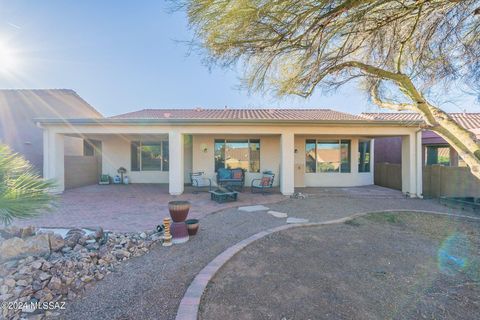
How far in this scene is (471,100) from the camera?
14.4ft

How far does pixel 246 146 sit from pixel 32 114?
13.3 metres

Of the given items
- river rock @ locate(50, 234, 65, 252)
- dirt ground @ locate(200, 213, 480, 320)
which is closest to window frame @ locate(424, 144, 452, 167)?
dirt ground @ locate(200, 213, 480, 320)

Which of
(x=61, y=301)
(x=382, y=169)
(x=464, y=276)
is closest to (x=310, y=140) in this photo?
(x=382, y=169)

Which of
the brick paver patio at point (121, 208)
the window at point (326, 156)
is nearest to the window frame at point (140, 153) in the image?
the brick paver patio at point (121, 208)

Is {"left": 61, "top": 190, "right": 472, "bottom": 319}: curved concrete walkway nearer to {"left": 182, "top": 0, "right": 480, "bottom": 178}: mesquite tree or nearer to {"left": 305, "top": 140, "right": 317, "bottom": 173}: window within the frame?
{"left": 182, "top": 0, "right": 480, "bottom": 178}: mesquite tree

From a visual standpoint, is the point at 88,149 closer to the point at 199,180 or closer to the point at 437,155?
the point at 199,180

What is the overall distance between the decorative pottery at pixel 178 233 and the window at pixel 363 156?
10059 millimetres

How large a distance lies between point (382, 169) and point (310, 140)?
12.7 feet

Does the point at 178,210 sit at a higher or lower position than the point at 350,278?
higher

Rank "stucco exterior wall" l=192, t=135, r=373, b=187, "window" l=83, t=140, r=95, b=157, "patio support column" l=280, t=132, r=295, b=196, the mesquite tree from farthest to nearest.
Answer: "window" l=83, t=140, r=95, b=157 → "stucco exterior wall" l=192, t=135, r=373, b=187 → "patio support column" l=280, t=132, r=295, b=196 → the mesquite tree

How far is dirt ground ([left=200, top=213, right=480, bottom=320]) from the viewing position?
2.29 metres

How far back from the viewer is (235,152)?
10906 millimetres

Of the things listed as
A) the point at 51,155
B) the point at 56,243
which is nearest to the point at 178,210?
the point at 56,243

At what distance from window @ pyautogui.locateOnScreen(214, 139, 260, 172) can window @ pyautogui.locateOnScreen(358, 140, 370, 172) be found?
5.27 meters
